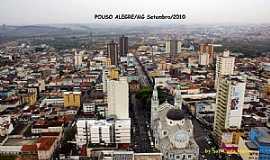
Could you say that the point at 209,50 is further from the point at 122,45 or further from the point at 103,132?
the point at 103,132

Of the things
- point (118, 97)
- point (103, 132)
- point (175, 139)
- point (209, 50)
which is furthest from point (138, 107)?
point (209, 50)

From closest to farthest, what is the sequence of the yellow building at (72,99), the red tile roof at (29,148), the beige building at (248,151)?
1. the beige building at (248,151)
2. the red tile roof at (29,148)
3. the yellow building at (72,99)

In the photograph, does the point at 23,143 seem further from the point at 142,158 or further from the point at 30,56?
the point at 30,56

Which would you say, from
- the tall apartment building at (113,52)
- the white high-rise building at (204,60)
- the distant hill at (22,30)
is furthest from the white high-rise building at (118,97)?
the white high-rise building at (204,60)

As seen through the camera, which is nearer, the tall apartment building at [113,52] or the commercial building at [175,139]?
the commercial building at [175,139]

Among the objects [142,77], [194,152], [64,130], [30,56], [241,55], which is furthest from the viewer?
[30,56]

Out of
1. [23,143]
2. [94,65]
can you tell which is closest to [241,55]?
[94,65]

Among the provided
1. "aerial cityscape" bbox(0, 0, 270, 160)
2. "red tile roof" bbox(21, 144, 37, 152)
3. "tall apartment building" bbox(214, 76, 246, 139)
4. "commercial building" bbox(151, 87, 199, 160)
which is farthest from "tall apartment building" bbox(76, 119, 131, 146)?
"tall apartment building" bbox(214, 76, 246, 139)

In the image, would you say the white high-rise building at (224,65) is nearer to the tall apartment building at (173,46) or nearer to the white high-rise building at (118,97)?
the white high-rise building at (118,97)
